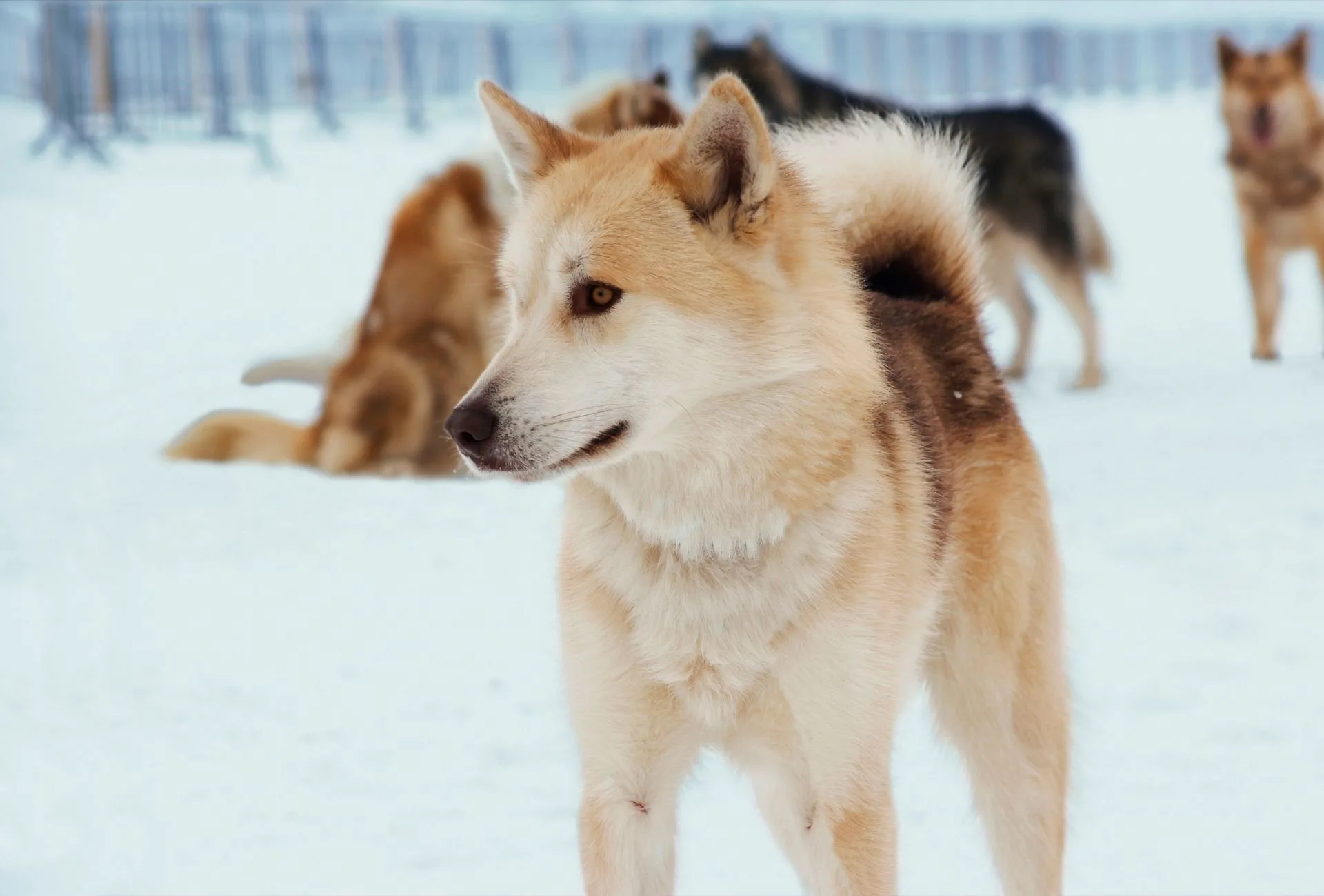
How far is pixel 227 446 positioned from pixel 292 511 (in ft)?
2.22

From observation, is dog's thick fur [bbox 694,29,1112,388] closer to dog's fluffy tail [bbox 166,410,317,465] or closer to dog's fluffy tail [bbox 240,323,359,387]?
dog's fluffy tail [bbox 240,323,359,387]

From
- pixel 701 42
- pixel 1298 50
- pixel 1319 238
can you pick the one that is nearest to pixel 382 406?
pixel 701 42

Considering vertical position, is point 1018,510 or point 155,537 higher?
point 1018,510

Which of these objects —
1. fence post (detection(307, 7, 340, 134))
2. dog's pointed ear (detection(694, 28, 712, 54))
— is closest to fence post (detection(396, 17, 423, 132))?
fence post (detection(307, 7, 340, 134))

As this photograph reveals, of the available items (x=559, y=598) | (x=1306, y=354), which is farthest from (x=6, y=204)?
(x=559, y=598)

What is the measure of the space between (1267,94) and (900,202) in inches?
209

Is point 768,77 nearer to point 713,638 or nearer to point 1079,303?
point 1079,303

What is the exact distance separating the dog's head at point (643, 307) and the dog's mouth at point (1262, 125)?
5722mm

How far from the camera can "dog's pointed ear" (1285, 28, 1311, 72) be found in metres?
6.91

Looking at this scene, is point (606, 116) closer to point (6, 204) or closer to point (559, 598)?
point (559, 598)

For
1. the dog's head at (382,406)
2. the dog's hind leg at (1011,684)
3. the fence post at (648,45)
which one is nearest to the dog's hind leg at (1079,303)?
the dog's head at (382,406)

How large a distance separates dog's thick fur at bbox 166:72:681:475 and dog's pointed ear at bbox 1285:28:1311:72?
11.3 ft

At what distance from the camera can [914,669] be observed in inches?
79.5

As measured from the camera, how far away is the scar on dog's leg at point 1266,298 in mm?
6496
